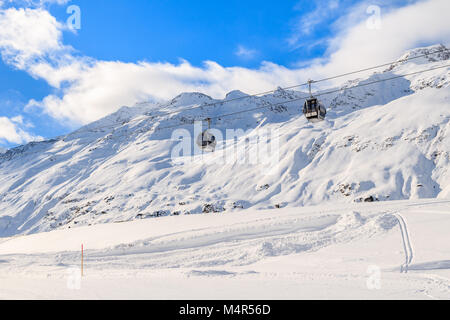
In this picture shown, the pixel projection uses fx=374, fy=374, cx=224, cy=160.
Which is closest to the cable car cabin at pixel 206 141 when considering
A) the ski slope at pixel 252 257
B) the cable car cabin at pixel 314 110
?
the ski slope at pixel 252 257

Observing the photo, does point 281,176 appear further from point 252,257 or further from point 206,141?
point 252,257

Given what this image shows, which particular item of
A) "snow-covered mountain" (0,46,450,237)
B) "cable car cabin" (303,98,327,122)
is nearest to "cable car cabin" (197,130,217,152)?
"cable car cabin" (303,98,327,122)

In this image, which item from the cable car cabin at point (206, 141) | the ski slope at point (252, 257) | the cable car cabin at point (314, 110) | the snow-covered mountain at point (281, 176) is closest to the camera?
the ski slope at point (252, 257)

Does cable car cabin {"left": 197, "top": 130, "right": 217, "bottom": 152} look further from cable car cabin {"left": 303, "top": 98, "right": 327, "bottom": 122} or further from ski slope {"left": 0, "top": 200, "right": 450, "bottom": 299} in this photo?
cable car cabin {"left": 303, "top": 98, "right": 327, "bottom": 122}

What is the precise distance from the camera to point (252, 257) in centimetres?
1956

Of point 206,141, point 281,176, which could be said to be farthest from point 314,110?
point 281,176

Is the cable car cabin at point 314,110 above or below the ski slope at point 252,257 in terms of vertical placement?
above

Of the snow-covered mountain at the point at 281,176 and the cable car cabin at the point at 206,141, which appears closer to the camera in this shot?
the cable car cabin at the point at 206,141

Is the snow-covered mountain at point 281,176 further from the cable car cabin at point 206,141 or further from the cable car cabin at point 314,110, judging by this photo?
the cable car cabin at point 314,110

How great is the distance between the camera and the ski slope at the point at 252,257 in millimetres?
11125

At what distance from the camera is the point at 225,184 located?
142 metres

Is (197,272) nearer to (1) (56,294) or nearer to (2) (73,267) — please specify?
(1) (56,294)

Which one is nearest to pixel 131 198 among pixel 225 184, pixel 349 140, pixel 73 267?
pixel 225 184

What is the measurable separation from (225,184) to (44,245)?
114 metres
